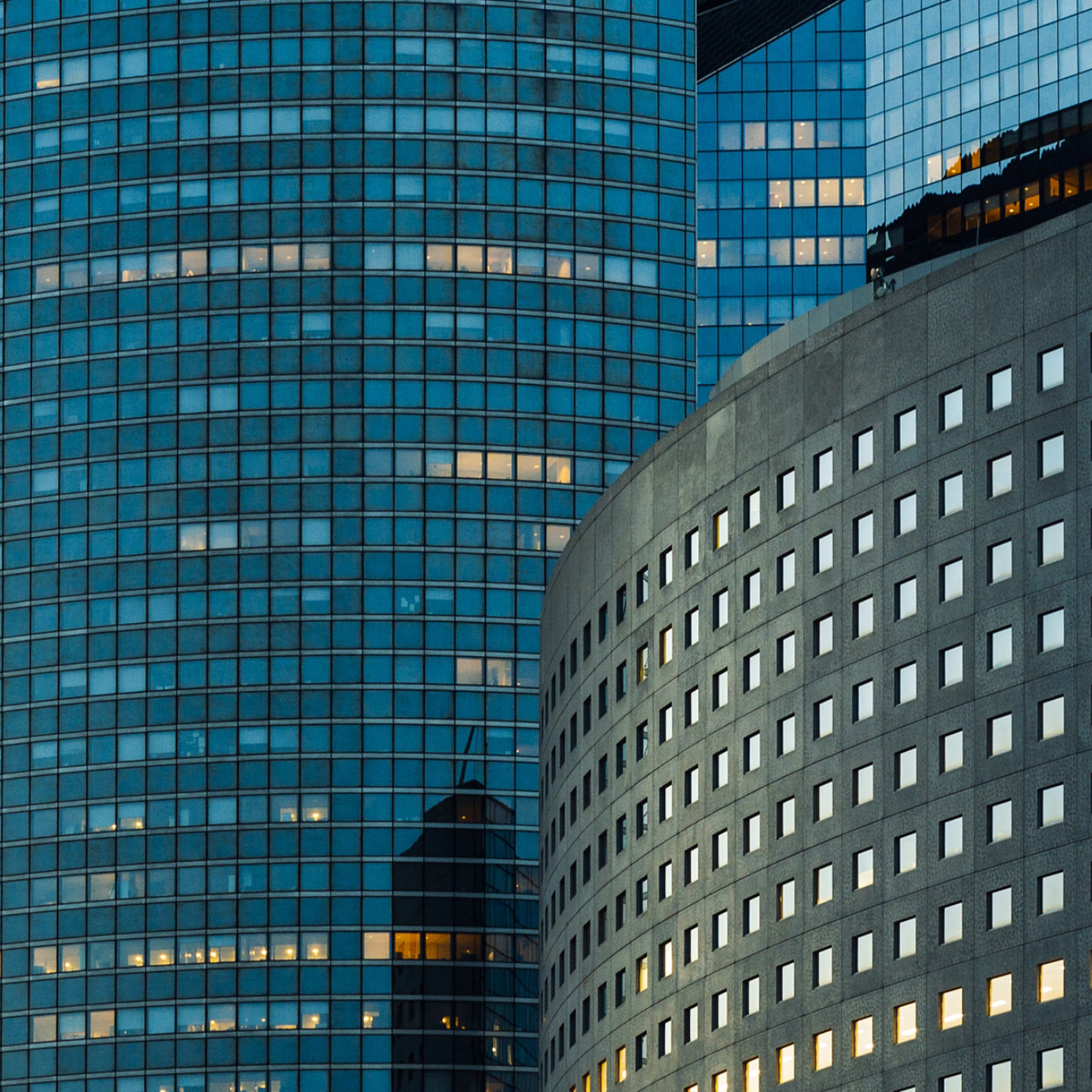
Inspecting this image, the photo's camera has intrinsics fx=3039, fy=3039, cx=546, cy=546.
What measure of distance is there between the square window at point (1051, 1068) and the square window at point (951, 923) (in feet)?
18.1

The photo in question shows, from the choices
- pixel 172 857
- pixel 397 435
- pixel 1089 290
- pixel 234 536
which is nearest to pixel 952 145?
pixel 397 435

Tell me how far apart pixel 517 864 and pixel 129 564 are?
32.1 meters

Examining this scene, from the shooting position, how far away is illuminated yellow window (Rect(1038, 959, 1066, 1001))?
92812 mm

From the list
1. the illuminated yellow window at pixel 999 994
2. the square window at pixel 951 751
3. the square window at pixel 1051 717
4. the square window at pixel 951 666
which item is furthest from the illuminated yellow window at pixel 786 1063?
the square window at pixel 1051 717

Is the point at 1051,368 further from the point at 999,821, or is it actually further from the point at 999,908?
the point at 999,908

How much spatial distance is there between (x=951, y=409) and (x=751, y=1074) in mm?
24377

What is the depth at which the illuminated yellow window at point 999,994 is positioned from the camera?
94.7m

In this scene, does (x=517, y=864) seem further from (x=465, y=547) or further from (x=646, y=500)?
(x=646, y=500)

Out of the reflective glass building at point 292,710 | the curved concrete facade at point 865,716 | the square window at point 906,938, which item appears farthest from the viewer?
the reflective glass building at point 292,710

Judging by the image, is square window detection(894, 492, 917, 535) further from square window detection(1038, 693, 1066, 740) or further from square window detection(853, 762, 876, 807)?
square window detection(1038, 693, 1066, 740)

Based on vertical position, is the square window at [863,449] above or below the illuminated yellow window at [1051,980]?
above

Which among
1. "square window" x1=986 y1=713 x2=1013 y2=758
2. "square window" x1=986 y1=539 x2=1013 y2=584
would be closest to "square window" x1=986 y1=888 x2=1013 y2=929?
"square window" x1=986 y1=713 x2=1013 y2=758

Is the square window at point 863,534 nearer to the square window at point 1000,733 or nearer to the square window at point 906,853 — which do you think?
the square window at point 1000,733

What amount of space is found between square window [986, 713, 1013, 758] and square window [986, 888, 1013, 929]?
14.8 ft
